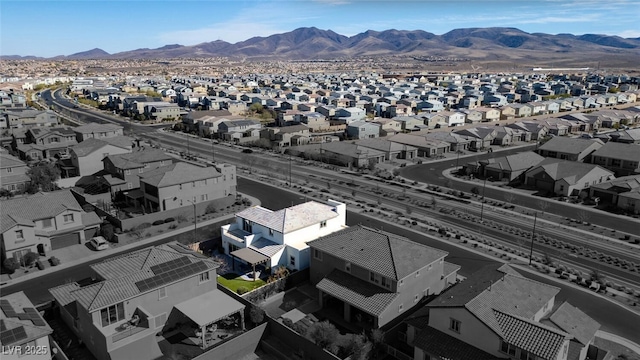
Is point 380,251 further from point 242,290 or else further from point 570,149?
point 570,149

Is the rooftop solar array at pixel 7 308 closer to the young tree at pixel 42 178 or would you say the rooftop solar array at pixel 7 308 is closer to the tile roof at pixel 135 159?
the tile roof at pixel 135 159

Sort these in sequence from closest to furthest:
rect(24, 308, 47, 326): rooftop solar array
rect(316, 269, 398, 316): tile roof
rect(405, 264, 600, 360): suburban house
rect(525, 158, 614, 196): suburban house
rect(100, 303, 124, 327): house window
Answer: rect(405, 264, 600, 360): suburban house → rect(24, 308, 47, 326): rooftop solar array → rect(100, 303, 124, 327): house window → rect(316, 269, 398, 316): tile roof → rect(525, 158, 614, 196): suburban house

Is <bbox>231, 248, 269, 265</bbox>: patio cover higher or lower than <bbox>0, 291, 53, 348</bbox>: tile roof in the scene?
lower

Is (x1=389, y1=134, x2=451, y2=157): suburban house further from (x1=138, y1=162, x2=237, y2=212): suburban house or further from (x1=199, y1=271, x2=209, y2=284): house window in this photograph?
(x1=199, y1=271, x2=209, y2=284): house window

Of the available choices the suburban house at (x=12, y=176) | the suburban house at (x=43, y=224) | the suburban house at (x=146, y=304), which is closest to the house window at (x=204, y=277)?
the suburban house at (x=146, y=304)

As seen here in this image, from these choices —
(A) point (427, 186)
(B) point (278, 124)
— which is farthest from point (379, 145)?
(B) point (278, 124)

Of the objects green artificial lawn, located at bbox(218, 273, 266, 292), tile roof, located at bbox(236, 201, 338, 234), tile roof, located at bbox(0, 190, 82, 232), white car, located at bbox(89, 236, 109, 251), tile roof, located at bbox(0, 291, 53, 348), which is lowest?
green artificial lawn, located at bbox(218, 273, 266, 292)

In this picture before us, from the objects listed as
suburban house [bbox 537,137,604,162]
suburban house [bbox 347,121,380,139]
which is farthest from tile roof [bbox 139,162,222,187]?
suburban house [bbox 537,137,604,162]
